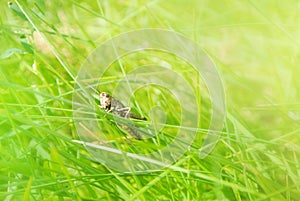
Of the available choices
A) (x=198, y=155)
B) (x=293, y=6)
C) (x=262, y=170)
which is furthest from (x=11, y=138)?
(x=293, y=6)

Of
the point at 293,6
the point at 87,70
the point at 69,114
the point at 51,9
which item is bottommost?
the point at 69,114

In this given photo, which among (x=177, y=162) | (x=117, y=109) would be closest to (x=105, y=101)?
(x=117, y=109)

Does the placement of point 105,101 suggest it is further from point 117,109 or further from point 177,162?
point 177,162

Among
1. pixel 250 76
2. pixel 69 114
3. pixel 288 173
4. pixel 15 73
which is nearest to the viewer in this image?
pixel 288 173

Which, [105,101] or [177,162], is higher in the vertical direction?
[105,101]

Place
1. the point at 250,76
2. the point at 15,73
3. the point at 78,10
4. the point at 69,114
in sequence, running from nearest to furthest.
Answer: the point at 69,114 → the point at 15,73 → the point at 250,76 → the point at 78,10

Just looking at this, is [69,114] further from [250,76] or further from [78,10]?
[78,10]

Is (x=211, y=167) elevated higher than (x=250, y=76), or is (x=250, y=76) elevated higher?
(x=250, y=76)

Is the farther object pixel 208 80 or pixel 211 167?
pixel 208 80
